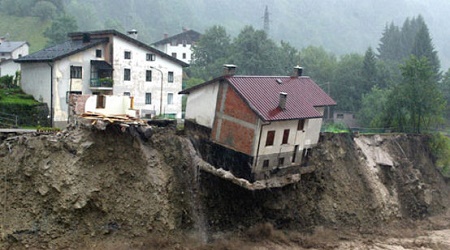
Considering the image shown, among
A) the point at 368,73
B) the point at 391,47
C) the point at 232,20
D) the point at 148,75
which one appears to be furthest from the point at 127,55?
the point at 232,20

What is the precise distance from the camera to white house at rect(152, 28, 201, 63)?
94188mm

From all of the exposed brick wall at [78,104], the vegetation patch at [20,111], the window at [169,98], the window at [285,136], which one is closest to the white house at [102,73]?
the window at [169,98]

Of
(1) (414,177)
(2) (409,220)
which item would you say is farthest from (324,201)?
(1) (414,177)

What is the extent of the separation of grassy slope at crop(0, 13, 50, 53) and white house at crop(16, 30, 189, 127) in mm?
57306

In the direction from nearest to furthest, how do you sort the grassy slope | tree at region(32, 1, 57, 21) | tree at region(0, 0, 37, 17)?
the grassy slope < tree at region(32, 1, 57, 21) < tree at region(0, 0, 37, 17)

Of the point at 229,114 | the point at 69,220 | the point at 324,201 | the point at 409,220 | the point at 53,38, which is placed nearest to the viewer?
the point at 69,220

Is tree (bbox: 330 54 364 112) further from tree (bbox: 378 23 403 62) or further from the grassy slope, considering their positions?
the grassy slope

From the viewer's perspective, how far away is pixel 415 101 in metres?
54.3

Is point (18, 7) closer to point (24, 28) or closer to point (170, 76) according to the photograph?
point (24, 28)

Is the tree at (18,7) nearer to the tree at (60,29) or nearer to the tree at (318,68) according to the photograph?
the tree at (60,29)

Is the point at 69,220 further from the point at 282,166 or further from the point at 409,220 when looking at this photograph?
the point at 409,220

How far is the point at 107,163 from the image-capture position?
108ft

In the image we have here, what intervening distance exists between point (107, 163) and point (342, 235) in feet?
68.0

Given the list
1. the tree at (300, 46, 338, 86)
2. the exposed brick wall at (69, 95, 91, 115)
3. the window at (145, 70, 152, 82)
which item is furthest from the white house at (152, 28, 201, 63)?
the exposed brick wall at (69, 95, 91, 115)
